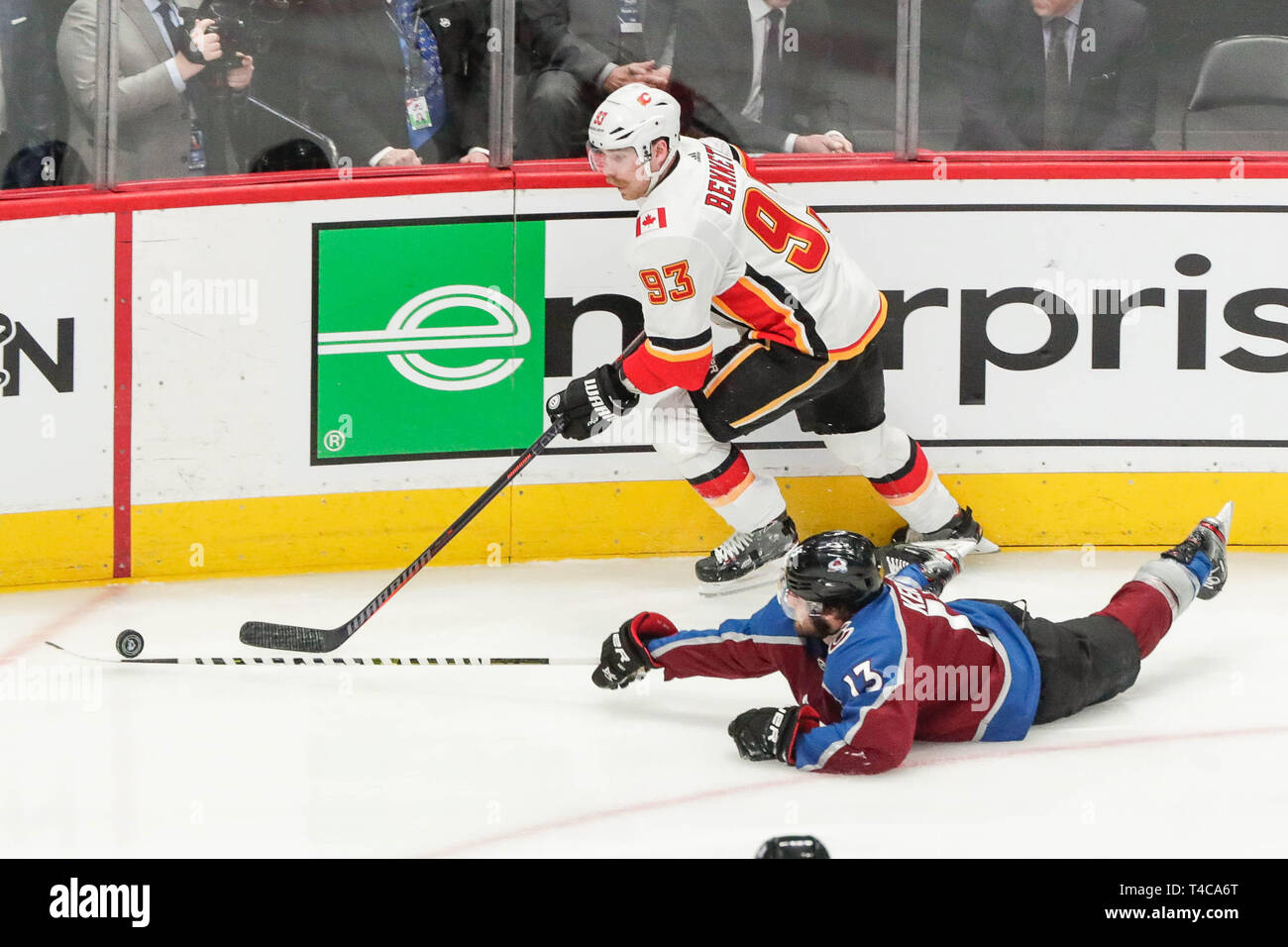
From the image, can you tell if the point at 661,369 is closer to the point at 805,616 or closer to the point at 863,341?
the point at 863,341

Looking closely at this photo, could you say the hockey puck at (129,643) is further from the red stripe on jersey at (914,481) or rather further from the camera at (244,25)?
the red stripe on jersey at (914,481)

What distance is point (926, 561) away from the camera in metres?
4.96

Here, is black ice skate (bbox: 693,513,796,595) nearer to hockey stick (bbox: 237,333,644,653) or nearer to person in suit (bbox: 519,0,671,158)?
hockey stick (bbox: 237,333,644,653)

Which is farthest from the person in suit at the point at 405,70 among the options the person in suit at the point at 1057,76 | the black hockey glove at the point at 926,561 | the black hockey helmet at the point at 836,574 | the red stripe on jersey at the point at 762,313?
the black hockey helmet at the point at 836,574

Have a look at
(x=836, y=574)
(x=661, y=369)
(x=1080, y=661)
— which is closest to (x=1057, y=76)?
(x=661, y=369)

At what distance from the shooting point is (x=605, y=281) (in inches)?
204

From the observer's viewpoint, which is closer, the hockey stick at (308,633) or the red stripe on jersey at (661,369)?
the hockey stick at (308,633)

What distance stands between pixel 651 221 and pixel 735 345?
0.56m

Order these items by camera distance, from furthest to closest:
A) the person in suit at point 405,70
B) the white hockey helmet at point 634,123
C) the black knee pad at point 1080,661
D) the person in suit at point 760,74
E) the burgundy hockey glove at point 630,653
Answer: the person in suit at point 760,74, the person in suit at point 405,70, the white hockey helmet at point 634,123, the burgundy hockey glove at point 630,653, the black knee pad at point 1080,661

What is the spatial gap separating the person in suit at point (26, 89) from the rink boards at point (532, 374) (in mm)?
274

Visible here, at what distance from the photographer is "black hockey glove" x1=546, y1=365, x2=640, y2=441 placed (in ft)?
15.0

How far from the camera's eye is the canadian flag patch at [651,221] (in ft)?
14.6

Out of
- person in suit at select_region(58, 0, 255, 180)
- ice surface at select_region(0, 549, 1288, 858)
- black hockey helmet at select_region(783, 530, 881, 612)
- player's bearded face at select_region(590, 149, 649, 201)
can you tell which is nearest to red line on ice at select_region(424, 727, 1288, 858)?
ice surface at select_region(0, 549, 1288, 858)

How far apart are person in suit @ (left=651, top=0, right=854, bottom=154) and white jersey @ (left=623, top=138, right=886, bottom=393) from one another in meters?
0.49
